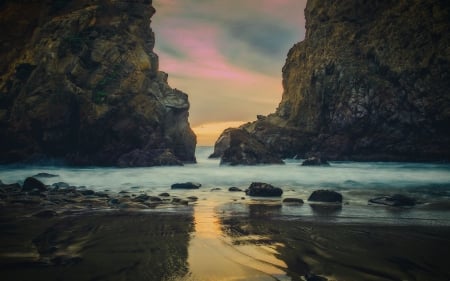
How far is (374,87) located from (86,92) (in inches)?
1350

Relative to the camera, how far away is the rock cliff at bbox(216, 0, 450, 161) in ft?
143

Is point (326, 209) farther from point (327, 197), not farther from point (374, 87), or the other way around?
point (374, 87)

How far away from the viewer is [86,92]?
37.7 meters

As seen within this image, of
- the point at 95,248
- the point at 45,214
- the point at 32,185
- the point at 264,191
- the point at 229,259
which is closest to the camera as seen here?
the point at 229,259

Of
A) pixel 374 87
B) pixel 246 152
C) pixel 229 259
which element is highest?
pixel 374 87

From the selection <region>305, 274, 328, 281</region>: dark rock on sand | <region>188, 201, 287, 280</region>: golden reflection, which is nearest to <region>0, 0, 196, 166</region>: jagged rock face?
<region>188, 201, 287, 280</region>: golden reflection

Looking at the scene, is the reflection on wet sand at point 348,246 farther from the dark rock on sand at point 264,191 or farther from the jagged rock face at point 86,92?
the jagged rock face at point 86,92

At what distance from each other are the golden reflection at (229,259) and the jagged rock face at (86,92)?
31.7 metres

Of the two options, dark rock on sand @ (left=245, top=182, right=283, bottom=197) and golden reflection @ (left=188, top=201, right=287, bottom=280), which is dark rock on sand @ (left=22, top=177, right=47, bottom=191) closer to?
dark rock on sand @ (left=245, top=182, right=283, bottom=197)

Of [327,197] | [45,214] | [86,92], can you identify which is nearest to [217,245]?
[45,214]

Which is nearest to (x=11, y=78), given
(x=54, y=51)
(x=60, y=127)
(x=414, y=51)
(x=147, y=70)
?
(x=54, y=51)

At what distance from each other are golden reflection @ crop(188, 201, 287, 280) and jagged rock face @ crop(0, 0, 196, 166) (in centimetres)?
3169

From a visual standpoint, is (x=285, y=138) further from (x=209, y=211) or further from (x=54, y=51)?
(x=209, y=211)

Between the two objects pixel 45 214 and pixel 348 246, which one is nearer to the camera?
pixel 348 246
